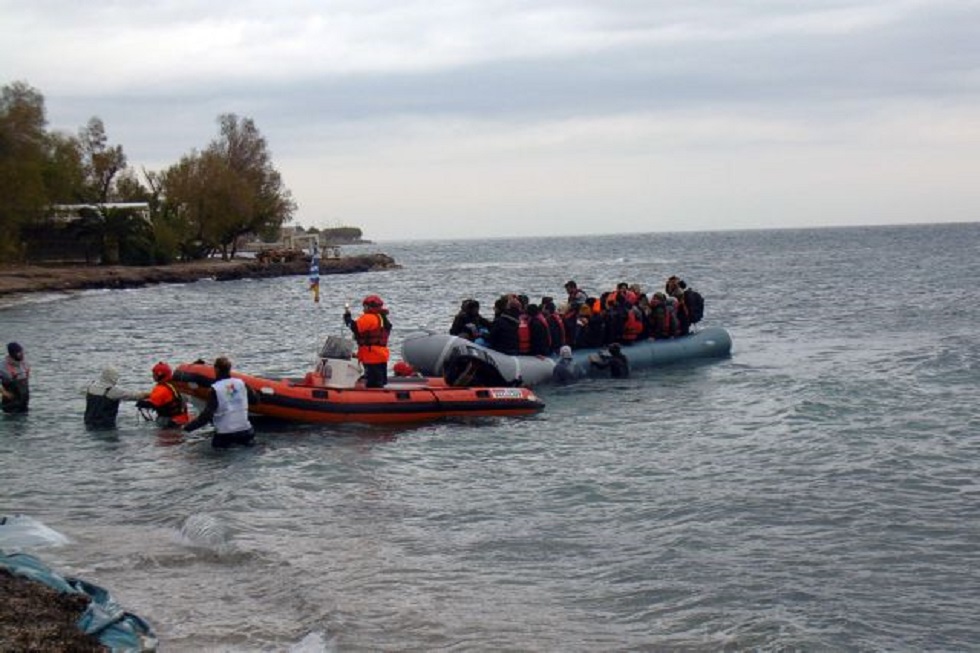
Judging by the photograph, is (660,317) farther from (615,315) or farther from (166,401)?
(166,401)

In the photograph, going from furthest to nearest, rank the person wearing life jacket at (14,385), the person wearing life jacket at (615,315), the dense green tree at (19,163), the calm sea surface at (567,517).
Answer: the dense green tree at (19,163)
the person wearing life jacket at (615,315)
the person wearing life jacket at (14,385)
the calm sea surface at (567,517)

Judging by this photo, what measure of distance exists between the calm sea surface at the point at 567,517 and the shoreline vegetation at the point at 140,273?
29272mm

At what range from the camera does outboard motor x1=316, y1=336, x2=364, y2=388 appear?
15.9 meters

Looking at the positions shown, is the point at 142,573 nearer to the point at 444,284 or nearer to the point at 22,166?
the point at 22,166

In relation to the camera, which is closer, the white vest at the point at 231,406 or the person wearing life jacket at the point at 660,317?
the white vest at the point at 231,406

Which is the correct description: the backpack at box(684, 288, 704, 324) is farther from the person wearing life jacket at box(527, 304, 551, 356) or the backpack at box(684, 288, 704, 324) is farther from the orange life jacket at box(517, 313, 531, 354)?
the orange life jacket at box(517, 313, 531, 354)

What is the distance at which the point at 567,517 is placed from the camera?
11.0 metres

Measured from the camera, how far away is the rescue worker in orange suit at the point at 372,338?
50.8 feet

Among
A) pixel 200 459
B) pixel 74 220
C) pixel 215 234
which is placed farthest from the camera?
pixel 215 234

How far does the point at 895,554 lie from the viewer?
31.2 ft

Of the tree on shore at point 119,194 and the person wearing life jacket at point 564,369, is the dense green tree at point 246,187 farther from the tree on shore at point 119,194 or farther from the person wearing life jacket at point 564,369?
the person wearing life jacket at point 564,369

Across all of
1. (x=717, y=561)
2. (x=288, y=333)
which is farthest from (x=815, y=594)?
(x=288, y=333)

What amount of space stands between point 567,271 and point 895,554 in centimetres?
6781

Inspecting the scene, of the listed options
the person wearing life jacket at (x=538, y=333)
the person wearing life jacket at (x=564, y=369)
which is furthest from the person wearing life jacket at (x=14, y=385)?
the person wearing life jacket at (x=564, y=369)
